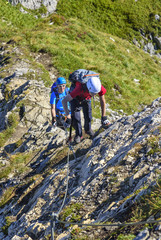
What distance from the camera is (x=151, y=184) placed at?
3.84 meters

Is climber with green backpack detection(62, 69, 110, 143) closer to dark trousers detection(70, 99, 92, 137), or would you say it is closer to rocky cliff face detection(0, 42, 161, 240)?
dark trousers detection(70, 99, 92, 137)

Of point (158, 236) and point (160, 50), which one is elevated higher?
point (158, 236)

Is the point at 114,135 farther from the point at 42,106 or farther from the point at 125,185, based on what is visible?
→ the point at 42,106

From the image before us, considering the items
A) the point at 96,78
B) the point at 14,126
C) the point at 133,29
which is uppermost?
the point at 96,78

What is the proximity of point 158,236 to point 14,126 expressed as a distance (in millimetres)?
10370

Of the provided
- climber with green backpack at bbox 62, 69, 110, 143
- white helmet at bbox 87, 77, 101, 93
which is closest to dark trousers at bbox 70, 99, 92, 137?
climber with green backpack at bbox 62, 69, 110, 143

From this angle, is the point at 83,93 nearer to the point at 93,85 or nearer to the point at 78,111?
the point at 93,85

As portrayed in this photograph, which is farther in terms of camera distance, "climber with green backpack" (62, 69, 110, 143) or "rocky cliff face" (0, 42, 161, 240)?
"climber with green backpack" (62, 69, 110, 143)

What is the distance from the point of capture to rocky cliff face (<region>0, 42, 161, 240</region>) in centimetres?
406

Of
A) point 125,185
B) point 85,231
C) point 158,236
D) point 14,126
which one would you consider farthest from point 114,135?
point 14,126

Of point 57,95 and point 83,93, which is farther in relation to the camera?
point 57,95

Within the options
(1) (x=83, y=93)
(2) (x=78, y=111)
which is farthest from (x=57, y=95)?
(1) (x=83, y=93)

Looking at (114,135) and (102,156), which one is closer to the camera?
(102,156)

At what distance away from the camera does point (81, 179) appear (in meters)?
5.75
